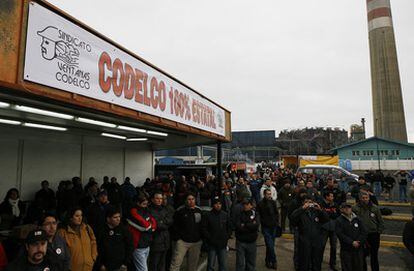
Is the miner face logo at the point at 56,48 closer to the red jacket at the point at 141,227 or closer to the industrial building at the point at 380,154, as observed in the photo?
the red jacket at the point at 141,227

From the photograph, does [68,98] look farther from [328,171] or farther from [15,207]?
[328,171]

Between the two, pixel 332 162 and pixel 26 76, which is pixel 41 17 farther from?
pixel 332 162

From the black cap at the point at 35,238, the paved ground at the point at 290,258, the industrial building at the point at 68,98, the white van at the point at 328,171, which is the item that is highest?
the industrial building at the point at 68,98


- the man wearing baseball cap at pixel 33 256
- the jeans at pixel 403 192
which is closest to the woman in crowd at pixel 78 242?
the man wearing baseball cap at pixel 33 256

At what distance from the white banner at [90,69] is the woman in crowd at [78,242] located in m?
1.87

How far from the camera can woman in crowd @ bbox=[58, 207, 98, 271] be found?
3842mm

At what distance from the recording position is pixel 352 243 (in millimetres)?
5000

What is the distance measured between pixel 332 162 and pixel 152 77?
2127cm

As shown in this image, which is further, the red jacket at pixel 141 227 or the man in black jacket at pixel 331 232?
the man in black jacket at pixel 331 232

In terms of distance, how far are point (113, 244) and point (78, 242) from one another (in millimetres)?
534

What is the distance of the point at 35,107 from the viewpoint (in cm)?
468

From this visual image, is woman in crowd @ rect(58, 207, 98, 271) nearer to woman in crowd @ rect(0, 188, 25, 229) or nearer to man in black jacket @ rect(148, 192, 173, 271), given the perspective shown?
man in black jacket @ rect(148, 192, 173, 271)

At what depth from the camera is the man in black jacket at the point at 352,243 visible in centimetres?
502

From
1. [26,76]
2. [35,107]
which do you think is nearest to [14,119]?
[35,107]
